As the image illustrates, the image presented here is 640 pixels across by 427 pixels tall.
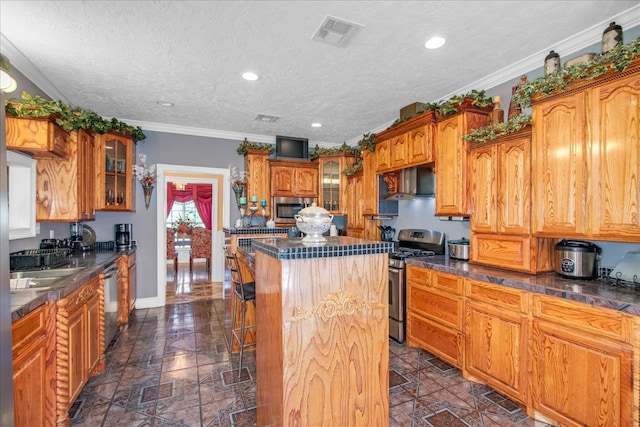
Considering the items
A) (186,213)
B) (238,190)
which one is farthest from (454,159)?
(186,213)

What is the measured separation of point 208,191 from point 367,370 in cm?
921

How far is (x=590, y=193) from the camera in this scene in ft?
6.71

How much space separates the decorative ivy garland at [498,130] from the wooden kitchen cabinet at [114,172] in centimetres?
439

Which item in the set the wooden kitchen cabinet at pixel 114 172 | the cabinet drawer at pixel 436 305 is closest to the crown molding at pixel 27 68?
the wooden kitchen cabinet at pixel 114 172

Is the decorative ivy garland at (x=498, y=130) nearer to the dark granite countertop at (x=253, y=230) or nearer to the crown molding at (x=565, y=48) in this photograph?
the crown molding at (x=565, y=48)

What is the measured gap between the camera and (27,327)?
1674mm

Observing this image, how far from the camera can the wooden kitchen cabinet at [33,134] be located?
250 centimetres

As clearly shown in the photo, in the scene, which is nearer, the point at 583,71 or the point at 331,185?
the point at 583,71

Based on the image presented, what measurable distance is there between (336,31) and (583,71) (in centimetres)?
171

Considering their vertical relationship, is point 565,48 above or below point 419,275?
above

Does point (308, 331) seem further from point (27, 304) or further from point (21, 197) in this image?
point (21, 197)

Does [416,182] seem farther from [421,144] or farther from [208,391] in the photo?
[208,391]

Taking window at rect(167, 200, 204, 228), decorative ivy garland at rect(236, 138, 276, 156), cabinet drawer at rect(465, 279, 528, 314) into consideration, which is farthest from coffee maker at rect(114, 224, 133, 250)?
window at rect(167, 200, 204, 228)

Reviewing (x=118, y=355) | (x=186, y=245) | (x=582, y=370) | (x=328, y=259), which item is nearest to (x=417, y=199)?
(x=582, y=370)
